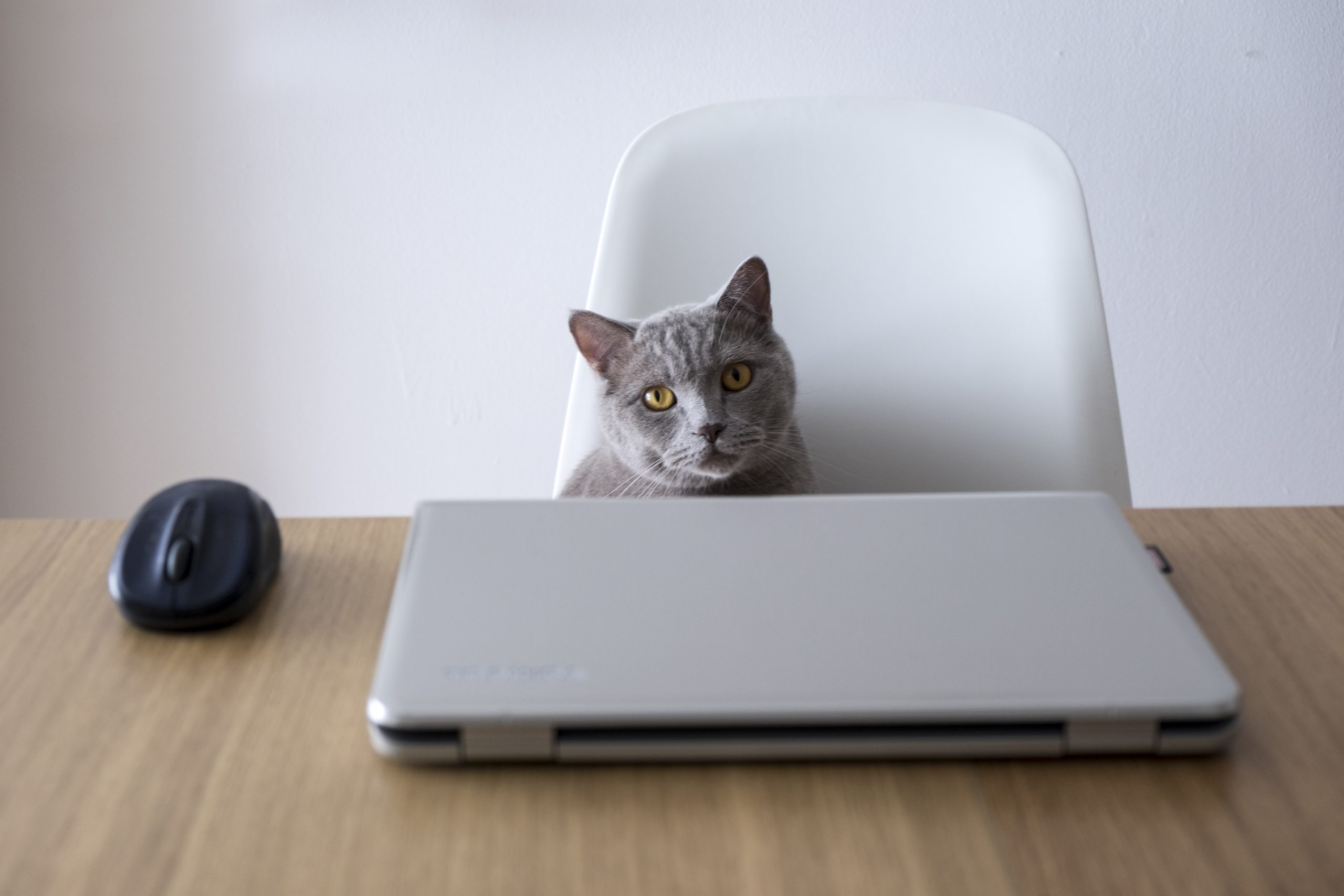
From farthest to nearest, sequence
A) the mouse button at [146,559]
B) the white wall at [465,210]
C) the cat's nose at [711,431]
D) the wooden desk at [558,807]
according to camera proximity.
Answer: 1. the white wall at [465,210]
2. the cat's nose at [711,431]
3. the mouse button at [146,559]
4. the wooden desk at [558,807]

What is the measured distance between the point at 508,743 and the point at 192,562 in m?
0.22

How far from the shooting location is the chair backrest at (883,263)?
997 millimetres

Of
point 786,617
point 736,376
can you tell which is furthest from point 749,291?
point 786,617

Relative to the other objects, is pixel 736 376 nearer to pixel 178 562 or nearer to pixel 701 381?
pixel 701 381

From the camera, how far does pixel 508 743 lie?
17.8 inches

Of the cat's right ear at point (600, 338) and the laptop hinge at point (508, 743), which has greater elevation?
the laptop hinge at point (508, 743)

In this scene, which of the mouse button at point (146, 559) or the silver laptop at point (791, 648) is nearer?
the silver laptop at point (791, 648)

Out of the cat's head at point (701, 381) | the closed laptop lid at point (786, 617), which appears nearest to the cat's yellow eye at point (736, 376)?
the cat's head at point (701, 381)

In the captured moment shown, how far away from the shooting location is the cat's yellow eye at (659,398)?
0.94m

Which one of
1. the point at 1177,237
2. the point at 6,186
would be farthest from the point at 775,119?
the point at 6,186

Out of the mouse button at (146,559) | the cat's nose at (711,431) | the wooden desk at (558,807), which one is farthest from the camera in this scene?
the cat's nose at (711,431)

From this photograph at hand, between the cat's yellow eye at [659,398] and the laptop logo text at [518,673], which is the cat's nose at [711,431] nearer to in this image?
the cat's yellow eye at [659,398]

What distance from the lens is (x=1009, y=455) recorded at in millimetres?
985

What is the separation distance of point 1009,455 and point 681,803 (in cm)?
63
